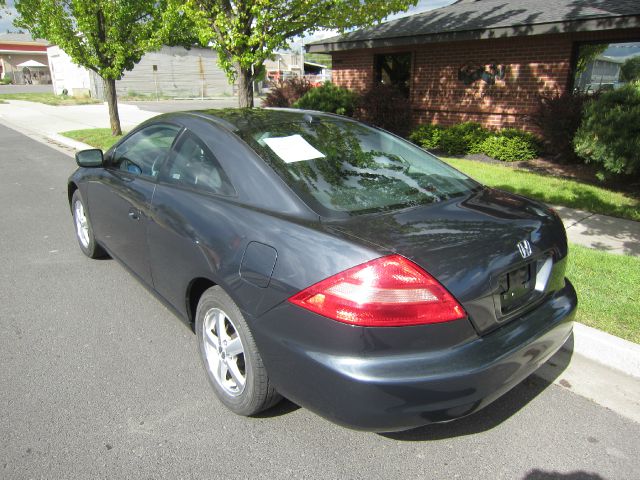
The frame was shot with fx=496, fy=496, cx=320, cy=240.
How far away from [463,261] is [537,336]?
59 cm

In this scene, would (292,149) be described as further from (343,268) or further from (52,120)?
(52,120)

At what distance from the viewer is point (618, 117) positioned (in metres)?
6.31

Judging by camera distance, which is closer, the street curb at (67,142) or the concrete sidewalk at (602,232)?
the concrete sidewalk at (602,232)

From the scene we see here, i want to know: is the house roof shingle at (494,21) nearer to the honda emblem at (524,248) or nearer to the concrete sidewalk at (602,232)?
the concrete sidewalk at (602,232)

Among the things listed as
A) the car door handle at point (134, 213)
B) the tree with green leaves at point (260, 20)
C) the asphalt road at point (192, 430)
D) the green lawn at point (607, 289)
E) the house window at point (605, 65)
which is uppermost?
the tree with green leaves at point (260, 20)

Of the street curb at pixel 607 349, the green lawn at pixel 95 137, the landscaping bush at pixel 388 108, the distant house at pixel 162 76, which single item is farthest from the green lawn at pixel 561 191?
the distant house at pixel 162 76

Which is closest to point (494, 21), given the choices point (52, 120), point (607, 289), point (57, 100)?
point (607, 289)

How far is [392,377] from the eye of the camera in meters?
1.94

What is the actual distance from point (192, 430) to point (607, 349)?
2501 mm

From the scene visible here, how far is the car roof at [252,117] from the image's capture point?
293 centimetres

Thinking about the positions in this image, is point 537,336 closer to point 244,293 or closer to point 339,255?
point 339,255

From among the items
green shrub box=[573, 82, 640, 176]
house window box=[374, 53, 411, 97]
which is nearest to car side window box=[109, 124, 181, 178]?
green shrub box=[573, 82, 640, 176]

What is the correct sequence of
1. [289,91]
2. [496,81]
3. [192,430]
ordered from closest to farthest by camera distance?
[192,430] → [496,81] → [289,91]

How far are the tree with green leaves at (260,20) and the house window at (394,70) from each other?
4.44 m
